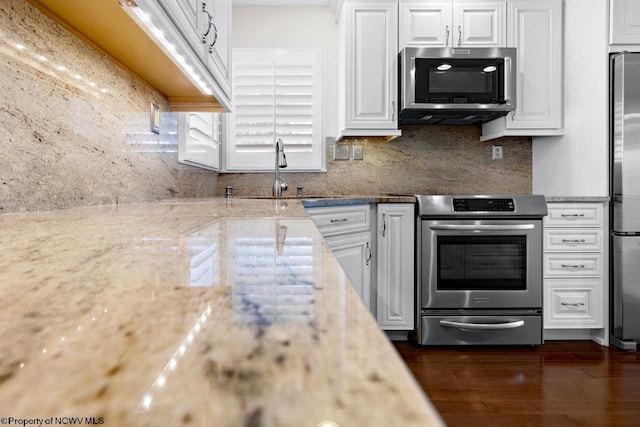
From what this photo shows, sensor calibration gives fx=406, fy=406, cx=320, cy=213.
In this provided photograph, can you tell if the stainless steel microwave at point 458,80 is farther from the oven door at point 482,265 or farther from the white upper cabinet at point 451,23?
the oven door at point 482,265

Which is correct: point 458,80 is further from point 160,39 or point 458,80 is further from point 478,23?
point 160,39

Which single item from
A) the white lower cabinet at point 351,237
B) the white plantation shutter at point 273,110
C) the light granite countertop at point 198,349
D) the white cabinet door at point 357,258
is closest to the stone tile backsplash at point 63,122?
the light granite countertop at point 198,349

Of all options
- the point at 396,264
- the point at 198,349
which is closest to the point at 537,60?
the point at 396,264

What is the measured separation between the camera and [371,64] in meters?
2.66

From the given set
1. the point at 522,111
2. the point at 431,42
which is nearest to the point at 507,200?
the point at 522,111

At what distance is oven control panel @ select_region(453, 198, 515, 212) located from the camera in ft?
7.74

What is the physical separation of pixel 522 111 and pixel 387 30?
105cm

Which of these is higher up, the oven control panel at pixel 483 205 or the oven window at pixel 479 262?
the oven control panel at pixel 483 205

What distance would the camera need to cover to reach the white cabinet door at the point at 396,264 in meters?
2.43

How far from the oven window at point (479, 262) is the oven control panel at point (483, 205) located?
0.17 m

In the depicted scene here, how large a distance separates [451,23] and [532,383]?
85.3 inches

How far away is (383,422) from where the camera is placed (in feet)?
0.39

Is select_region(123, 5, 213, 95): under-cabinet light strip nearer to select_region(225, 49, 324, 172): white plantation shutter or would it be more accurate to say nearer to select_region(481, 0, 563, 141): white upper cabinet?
select_region(225, 49, 324, 172): white plantation shutter

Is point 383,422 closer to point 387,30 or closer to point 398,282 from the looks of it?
point 398,282
